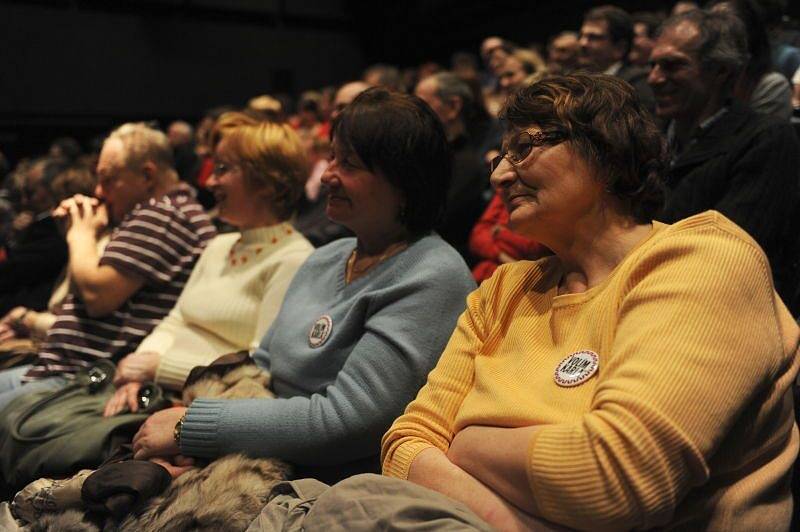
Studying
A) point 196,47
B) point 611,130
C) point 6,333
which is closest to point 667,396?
point 611,130

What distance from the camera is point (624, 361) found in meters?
1.22

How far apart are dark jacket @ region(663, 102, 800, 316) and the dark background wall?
16.5ft

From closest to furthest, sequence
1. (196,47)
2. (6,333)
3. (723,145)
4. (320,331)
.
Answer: (320,331)
(723,145)
(6,333)
(196,47)

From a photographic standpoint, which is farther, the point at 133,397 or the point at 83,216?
the point at 83,216

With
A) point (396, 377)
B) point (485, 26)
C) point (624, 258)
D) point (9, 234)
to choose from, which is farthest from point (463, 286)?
point (485, 26)

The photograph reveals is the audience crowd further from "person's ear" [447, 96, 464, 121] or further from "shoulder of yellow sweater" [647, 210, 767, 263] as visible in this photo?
"person's ear" [447, 96, 464, 121]

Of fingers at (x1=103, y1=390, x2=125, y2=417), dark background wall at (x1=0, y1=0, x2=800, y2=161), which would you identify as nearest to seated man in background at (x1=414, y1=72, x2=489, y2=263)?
fingers at (x1=103, y1=390, x2=125, y2=417)

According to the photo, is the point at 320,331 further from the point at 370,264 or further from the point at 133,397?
the point at 133,397

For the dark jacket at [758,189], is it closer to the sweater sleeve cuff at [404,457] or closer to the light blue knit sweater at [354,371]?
the light blue knit sweater at [354,371]

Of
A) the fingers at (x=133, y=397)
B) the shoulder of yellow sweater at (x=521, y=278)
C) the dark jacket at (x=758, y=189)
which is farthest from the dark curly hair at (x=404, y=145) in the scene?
the fingers at (x=133, y=397)

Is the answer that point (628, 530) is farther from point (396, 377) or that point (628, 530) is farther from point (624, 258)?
point (396, 377)

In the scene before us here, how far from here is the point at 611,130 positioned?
4.63ft

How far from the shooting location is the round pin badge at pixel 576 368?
1317 mm

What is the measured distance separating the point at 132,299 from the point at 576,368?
1.68 metres
